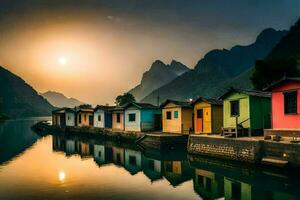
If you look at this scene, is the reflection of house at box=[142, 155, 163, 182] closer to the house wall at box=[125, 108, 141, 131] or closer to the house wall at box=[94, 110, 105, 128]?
the house wall at box=[125, 108, 141, 131]

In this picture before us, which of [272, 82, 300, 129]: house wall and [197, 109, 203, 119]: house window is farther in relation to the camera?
[197, 109, 203, 119]: house window

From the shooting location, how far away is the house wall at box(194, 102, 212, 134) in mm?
34688

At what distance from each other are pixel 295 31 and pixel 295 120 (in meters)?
147

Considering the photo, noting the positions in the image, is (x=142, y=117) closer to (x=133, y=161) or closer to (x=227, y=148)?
(x=133, y=161)

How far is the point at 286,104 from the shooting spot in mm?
23344

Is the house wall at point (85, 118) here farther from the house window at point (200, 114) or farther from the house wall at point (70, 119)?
the house window at point (200, 114)

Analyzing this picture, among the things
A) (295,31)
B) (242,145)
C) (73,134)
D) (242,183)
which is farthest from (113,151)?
(295,31)

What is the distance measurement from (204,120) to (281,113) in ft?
40.5

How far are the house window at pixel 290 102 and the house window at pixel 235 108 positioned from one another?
20.6ft

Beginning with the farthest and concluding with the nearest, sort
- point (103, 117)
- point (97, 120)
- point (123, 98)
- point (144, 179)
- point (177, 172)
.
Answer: point (123, 98), point (97, 120), point (103, 117), point (177, 172), point (144, 179)

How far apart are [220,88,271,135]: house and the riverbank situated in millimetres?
1755

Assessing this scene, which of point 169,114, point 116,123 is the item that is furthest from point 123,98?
point 169,114

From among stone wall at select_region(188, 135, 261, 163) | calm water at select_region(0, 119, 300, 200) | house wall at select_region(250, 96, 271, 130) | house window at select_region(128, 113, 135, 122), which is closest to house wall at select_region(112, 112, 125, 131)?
house window at select_region(128, 113, 135, 122)

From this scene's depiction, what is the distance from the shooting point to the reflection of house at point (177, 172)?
71.4 ft
